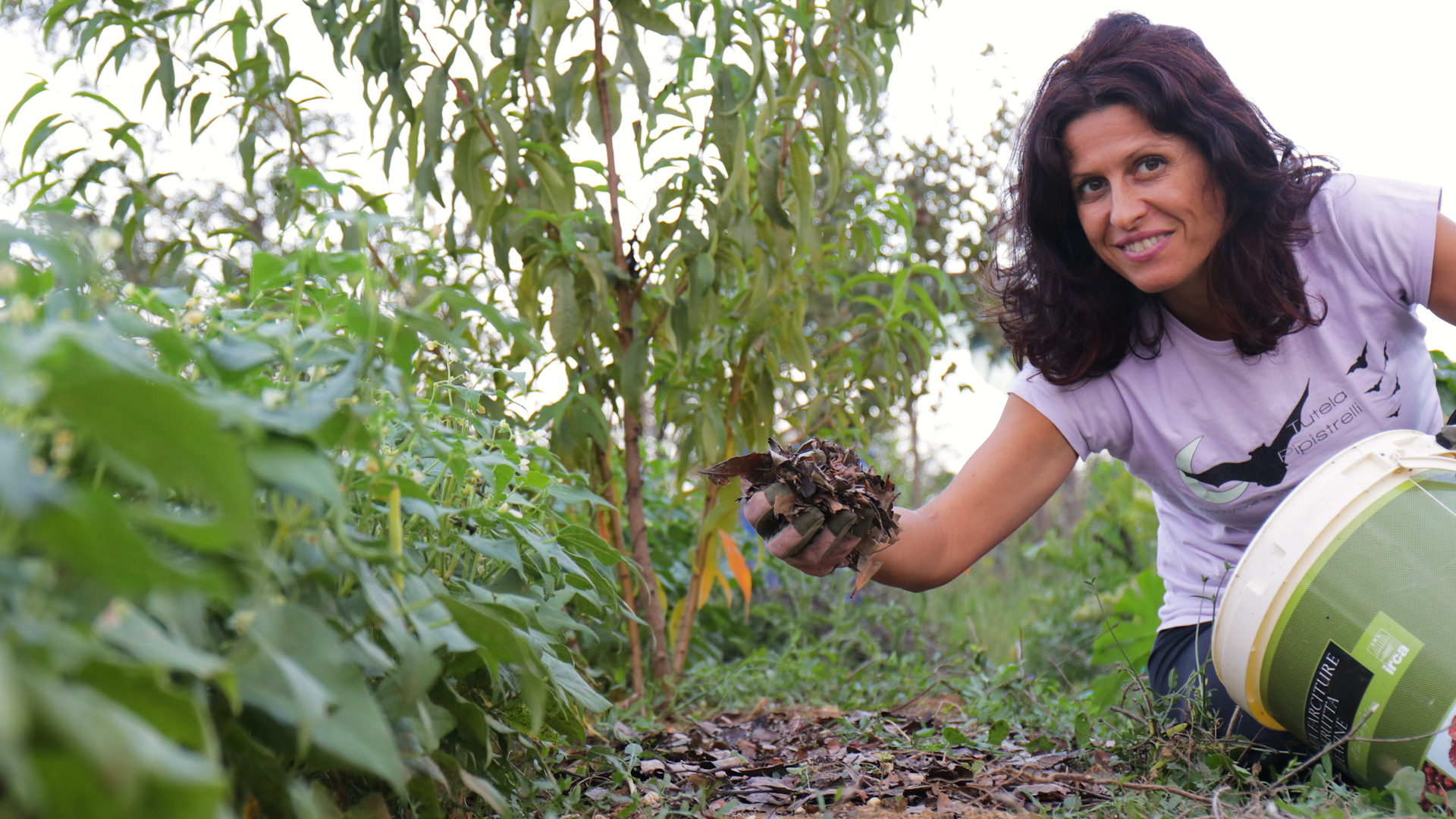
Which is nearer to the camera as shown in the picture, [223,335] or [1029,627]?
[223,335]

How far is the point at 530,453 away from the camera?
1351 mm

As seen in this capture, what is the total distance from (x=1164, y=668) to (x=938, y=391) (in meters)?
2.34

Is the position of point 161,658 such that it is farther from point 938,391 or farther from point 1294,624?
point 938,391

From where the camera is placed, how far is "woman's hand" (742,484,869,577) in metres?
1.32

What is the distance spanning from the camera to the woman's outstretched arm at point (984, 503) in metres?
1.62

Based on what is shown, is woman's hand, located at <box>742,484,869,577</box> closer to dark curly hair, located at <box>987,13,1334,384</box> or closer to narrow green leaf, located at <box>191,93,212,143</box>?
dark curly hair, located at <box>987,13,1334,384</box>

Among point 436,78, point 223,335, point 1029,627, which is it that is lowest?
point 1029,627

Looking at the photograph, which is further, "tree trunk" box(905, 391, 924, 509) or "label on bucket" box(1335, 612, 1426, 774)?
"tree trunk" box(905, 391, 924, 509)

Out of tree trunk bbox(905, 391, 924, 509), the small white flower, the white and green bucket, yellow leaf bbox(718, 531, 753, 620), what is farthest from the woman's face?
tree trunk bbox(905, 391, 924, 509)

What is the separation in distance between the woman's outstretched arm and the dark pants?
0.36 metres

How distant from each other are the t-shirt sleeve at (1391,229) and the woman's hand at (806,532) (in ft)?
3.53

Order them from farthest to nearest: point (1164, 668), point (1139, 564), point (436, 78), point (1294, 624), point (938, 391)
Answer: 1. point (938, 391)
2. point (1139, 564)
3. point (1164, 668)
4. point (436, 78)
5. point (1294, 624)

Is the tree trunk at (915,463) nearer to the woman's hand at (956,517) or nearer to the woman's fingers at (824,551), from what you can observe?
the woman's hand at (956,517)

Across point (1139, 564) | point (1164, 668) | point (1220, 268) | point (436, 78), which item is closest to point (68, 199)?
point (436, 78)
